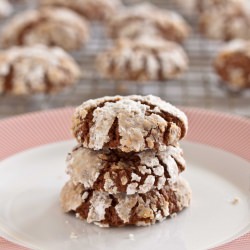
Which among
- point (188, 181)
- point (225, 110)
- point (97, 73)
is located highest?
point (97, 73)

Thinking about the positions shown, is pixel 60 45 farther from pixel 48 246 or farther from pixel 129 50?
pixel 48 246

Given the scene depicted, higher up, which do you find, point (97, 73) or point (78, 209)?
point (97, 73)

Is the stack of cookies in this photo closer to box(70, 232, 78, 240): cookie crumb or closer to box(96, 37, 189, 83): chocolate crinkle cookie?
box(70, 232, 78, 240): cookie crumb

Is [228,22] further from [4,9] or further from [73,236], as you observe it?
[73,236]

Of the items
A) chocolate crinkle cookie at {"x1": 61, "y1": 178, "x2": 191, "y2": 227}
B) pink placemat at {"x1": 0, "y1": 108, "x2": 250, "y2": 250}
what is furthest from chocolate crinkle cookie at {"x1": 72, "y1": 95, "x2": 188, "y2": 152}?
pink placemat at {"x1": 0, "y1": 108, "x2": 250, "y2": 250}

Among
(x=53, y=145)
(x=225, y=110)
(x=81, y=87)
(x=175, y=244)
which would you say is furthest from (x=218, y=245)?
(x=81, y=87)

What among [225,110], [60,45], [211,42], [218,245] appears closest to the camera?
[218,245]

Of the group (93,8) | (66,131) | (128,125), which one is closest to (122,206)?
(128,125)
